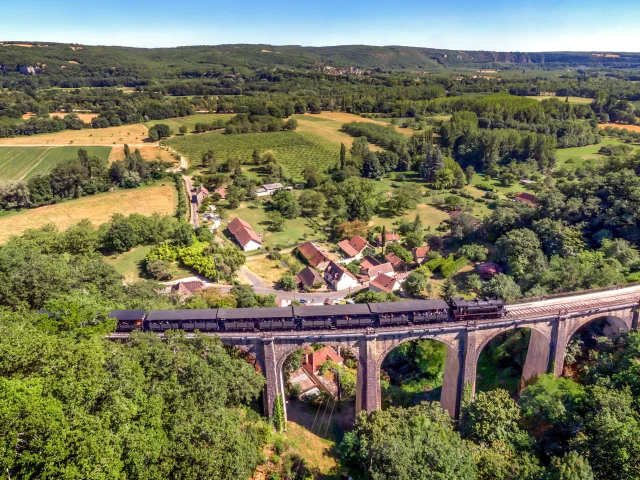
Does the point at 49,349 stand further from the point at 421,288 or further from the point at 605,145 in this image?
the point at 605,145

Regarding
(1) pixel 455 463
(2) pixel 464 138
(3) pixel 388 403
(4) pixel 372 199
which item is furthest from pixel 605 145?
(1) pixel 455 463

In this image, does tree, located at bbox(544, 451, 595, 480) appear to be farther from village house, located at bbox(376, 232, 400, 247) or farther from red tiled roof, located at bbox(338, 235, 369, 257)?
village house, located at bbox(376, 232, 400, 247)

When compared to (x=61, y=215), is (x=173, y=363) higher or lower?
higher

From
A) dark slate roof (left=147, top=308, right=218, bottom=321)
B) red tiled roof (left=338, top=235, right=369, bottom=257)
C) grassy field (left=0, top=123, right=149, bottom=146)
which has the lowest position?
red tiled roof (left=338, top=235, right=369, bottom=257)

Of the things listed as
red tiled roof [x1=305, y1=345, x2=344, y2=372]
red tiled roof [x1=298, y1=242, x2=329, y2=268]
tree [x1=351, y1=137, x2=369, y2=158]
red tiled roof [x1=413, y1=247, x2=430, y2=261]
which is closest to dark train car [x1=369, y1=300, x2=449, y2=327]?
red tiled roof [x1=305, y1=345, x2=344, y2=372]

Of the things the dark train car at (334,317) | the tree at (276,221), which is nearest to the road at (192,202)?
the tree at (276,221)

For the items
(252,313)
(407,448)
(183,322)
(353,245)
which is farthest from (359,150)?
(407,448)

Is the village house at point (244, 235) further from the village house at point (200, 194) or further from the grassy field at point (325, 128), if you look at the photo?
the grassy field at point (325, 128)
